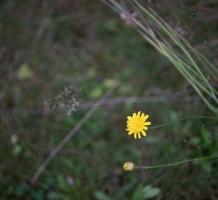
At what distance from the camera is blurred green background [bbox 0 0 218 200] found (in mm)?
1926

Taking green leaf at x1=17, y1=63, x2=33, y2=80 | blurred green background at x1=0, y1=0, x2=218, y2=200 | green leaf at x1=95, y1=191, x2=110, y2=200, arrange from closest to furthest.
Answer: blurred green background at x1=0, y1=0, x2=218, y2=200 → green leaf at x1=95, y1=191, x2=110, y2=200 → green leaf at x1=17, y1=63, x2=33, y2=80

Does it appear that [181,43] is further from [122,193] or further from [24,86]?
[24,86]

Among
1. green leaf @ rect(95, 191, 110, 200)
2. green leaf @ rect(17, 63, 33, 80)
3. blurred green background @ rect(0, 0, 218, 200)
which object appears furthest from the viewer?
green leaf @ rect(17, 63, 33, 80)

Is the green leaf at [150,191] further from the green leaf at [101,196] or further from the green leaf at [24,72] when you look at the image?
the green leaf at [24,72]

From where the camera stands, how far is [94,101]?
8.21 feet

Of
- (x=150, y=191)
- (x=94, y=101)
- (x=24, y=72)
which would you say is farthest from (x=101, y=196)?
(x=24, y=72)

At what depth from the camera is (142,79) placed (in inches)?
99.9

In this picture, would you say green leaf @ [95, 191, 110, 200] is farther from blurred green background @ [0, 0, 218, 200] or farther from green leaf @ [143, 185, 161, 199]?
green leaf @ [143, 185, 161, 199]

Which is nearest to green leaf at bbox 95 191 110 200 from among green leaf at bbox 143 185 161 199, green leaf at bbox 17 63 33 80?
green leaf at bbox 143 185 161 199

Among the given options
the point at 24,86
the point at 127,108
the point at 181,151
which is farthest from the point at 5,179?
the point at 181,151

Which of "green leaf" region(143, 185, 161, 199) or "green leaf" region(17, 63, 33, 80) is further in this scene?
"green leaf" region(17, 63, 33, 80)

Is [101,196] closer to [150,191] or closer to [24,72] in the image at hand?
[150,191]

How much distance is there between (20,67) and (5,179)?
0.80 metres

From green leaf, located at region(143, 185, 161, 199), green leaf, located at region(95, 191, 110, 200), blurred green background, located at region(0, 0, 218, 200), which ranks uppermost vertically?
blurred green background, located at region(0, 0, 218, 200)
